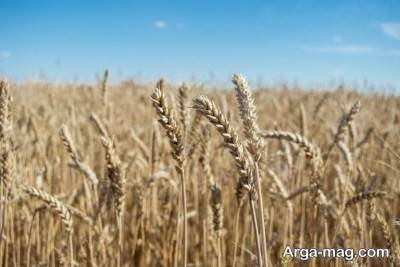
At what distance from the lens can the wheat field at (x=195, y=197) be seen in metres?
1.11

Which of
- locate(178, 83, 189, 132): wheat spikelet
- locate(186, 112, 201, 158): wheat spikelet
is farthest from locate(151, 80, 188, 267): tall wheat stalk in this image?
locate(186, 112, 201, 158): wheat spikelet

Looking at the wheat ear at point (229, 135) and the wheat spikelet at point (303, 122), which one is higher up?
the wheat spikelet at point (303, 122)

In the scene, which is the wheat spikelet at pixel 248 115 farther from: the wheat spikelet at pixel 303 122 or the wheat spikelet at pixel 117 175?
the wheat spikelet at pixel 303 122

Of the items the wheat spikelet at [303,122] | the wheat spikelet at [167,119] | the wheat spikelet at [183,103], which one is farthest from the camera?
the wheat spikelet at [303,122]

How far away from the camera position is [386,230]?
4.60 feet

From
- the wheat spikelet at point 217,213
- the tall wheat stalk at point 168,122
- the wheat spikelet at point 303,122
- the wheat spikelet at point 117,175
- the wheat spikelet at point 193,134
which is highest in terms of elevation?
the wheat spikelet at point 303,122

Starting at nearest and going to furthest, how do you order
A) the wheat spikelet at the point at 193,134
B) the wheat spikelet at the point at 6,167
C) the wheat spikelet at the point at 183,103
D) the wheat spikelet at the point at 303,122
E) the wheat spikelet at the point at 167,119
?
the wheat spikelet at the point at 167,119, the wheat spikelet at the point at 6,167, the wheat spikelet at the point at 183,103, the wheat spikelet at the point at 193,134, the wheat spikelet at the point at 303,122

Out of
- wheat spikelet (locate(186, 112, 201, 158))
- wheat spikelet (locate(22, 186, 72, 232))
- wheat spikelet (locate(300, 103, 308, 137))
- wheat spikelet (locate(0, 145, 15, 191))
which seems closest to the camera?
wheat spikelet (locate(22, 186, 72, 232))

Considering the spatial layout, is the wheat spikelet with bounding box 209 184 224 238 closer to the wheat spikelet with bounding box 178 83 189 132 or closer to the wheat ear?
the wheat spikelet with bounding box 178 83 189 132

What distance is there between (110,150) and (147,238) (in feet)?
2.90

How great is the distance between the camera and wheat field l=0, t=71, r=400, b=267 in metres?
1.11

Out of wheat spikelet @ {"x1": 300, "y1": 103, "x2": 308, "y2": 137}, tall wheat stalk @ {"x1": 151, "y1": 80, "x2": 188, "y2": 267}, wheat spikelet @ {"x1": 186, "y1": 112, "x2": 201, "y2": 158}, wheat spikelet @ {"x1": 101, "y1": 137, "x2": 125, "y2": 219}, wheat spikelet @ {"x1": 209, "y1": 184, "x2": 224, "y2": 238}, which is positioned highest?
wheat spikelet @ {"x1": 300, "y1": 103, "x2": 308, "y2": 137}

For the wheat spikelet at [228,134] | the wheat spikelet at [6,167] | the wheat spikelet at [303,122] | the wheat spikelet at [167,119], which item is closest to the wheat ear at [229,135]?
the wheat spikelet at [228,134]

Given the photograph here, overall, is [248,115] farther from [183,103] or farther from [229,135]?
[183,103]
